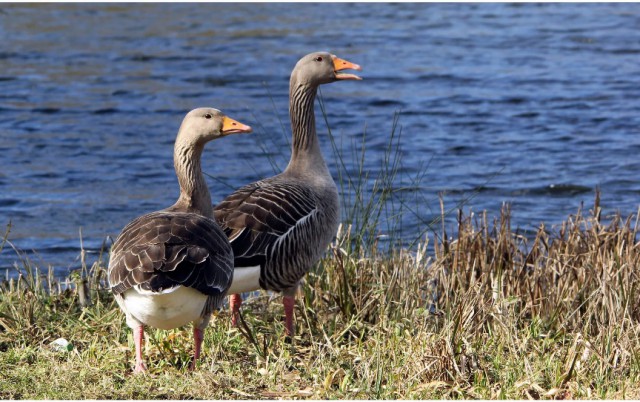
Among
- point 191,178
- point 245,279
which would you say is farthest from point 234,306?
point 191,178

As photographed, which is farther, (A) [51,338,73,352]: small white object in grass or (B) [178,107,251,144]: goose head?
(B) [178,107,251,144]: goose head

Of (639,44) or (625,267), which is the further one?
(639,44)

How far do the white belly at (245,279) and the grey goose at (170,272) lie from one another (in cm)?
63

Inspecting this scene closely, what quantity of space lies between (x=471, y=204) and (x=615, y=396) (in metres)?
6.69

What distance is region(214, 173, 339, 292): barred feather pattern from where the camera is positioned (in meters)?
7.05

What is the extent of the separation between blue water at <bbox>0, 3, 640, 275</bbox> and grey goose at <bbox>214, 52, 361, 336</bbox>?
6.46 feet

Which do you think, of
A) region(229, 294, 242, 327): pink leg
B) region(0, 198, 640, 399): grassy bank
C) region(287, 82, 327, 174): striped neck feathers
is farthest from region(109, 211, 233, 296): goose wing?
region(287, 82, 327, 174): striped neck feathers

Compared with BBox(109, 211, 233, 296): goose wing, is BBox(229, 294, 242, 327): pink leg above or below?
below

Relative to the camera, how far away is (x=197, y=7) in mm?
23969

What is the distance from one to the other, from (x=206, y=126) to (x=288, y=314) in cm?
134

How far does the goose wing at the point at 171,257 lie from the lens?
5.66 m

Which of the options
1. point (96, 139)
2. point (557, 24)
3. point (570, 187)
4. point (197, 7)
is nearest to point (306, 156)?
point (570, 187)

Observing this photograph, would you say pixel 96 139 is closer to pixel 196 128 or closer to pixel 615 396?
pixel 196 128

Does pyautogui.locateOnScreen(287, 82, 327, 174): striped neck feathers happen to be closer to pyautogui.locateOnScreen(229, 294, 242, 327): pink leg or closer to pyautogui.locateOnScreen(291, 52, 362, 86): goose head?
pyautogui.locateOnScreen(291, 52, 362, 86): goose head
